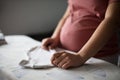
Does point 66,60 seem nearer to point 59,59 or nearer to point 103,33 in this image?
point 59,59

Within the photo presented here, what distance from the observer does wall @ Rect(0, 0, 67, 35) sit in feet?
5.48

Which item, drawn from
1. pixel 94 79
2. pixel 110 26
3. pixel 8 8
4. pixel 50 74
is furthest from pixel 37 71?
pixel 8 8

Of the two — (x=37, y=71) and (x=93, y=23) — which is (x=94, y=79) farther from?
(x=93, y=23)

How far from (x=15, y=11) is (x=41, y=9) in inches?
7.9

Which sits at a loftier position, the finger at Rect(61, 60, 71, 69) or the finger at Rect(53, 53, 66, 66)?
the finger at Rect(53, 53, 66, 66)

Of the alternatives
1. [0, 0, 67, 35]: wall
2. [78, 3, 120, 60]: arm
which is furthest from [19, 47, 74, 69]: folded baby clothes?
[0, 0, 67, 35]: wall

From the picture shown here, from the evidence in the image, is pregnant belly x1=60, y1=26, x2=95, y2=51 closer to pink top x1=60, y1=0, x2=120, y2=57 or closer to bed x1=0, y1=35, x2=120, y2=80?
pink top x1=60, y1=0, x2=120, y2=57

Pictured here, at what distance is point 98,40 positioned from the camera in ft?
3.01

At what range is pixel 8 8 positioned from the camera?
1662mm

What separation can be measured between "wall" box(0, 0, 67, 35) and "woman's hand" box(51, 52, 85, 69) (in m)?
0.89

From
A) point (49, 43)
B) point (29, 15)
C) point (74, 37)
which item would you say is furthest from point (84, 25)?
point (29, 15)

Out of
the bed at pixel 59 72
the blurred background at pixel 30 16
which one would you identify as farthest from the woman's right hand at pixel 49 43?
the blurred background at pixel 30 16

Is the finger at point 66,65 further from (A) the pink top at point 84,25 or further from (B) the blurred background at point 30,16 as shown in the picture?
(B) the blurred background at point 30,16

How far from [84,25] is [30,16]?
0.78 metres
